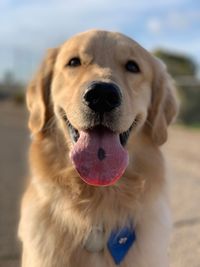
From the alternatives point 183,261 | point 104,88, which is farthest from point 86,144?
point 183,261

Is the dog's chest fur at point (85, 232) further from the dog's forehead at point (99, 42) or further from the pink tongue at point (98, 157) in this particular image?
the dog's forehead at point (99, 42)

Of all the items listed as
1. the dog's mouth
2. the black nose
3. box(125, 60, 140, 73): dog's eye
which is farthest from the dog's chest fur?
box(125, 60, 140, 73): dog's eye

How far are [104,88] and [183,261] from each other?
92.4 inches

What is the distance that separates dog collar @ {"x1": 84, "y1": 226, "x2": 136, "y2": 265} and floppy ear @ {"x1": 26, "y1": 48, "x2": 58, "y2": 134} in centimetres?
89

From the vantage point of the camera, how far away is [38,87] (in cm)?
381

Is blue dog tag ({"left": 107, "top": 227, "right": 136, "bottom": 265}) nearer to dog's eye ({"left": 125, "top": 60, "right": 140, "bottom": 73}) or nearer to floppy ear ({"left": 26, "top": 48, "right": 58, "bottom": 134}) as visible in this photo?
floppy ear ({"left": 26, "top": 48, "right": 58, "bottom": 134})

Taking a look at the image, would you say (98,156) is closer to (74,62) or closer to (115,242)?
(115,242)

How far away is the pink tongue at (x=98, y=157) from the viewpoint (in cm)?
320

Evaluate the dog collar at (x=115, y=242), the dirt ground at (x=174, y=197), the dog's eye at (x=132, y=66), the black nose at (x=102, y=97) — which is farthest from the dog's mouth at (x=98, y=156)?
the dirt ground at (x=174, y=197)

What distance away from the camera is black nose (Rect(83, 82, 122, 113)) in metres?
3.03

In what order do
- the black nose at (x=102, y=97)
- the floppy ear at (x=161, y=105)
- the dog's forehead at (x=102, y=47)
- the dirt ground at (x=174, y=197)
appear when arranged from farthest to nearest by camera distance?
the dirt ground at (x=174, y=197) < the floppy ear at (x=161, y=105) < the dog's forehead at (x=102, y=47) < the black nose at (x=102, y=97)

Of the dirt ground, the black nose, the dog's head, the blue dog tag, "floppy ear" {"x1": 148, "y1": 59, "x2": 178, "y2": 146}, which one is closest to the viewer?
the black nose

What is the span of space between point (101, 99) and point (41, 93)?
0.87 metres

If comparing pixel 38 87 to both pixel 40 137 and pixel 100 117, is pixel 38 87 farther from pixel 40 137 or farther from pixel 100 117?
pixel 100 117
